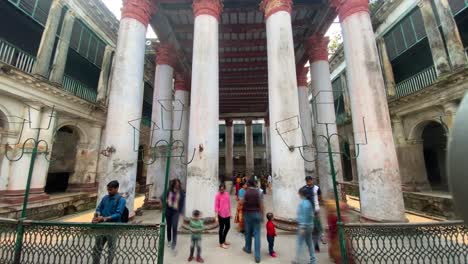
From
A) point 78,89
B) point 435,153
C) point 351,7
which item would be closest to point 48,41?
point 78,89

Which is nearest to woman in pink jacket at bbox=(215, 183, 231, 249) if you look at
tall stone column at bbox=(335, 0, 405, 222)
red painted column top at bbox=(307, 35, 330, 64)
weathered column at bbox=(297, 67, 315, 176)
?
tall stone column at bbox=(335, 0, 405, 222)

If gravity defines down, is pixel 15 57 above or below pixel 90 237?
above

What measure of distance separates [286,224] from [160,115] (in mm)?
8192

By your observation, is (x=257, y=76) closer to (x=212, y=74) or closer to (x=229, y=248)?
(x=212, y=74)

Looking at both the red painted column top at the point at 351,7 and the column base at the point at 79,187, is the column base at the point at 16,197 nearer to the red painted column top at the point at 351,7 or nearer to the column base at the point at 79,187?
the column base at the point at 79,187

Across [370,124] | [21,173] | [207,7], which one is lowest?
[21,173]

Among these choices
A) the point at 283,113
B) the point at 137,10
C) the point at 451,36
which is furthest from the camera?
the point at 451,36

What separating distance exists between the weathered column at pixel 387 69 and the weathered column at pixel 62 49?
61.2 ft

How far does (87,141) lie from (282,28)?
12819 mm

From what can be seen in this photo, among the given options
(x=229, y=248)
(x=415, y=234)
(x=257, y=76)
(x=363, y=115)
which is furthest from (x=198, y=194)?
(x=257, y=76)

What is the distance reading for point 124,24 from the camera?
8172mm

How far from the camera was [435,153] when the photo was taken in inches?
608

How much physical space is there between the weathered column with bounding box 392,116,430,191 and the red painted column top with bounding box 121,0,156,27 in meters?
14.5

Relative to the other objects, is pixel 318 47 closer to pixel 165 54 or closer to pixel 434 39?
pixel 434 39
